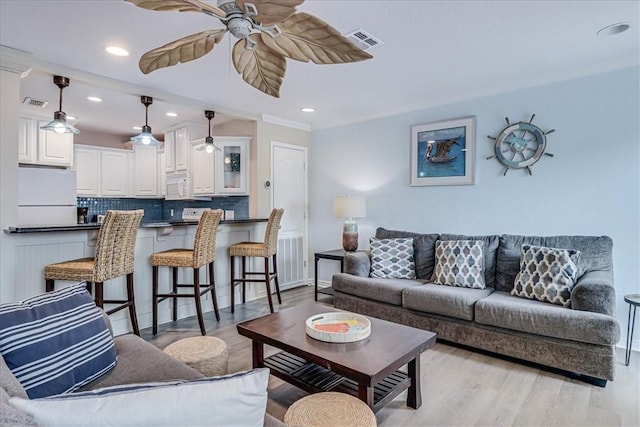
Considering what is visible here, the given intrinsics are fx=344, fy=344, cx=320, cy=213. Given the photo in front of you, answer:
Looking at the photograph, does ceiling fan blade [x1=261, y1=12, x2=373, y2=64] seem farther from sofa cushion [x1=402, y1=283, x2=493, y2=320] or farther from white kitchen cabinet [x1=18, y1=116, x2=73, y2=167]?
white kitchen cabinet [x1=18, y1=116, x2=73, y2=167]

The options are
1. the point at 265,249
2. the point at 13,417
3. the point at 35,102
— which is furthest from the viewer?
the point at 35,102

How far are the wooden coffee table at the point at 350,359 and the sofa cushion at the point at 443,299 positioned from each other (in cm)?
87

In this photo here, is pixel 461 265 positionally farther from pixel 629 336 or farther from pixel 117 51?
pixel 117 51

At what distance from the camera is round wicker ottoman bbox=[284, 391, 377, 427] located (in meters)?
1.37

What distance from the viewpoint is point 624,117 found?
114 inches

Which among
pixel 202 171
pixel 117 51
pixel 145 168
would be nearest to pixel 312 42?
pixel 117 51

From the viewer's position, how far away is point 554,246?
3.02 m

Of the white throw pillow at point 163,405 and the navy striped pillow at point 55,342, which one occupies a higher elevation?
the white throw pillow at point 163,405

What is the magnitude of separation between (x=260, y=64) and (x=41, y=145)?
4.39 metres

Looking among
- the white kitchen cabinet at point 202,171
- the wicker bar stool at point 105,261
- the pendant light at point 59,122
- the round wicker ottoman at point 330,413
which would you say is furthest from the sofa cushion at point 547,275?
the pendant light at point 59,122

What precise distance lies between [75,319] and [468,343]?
273cm

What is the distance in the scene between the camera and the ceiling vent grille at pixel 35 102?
3912 millimetres

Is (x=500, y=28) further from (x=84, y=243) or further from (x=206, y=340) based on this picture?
Answer: (x=84, y=243)

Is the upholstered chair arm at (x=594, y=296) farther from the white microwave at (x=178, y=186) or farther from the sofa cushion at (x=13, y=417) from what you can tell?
the white microwave at (x=178, y=186)
